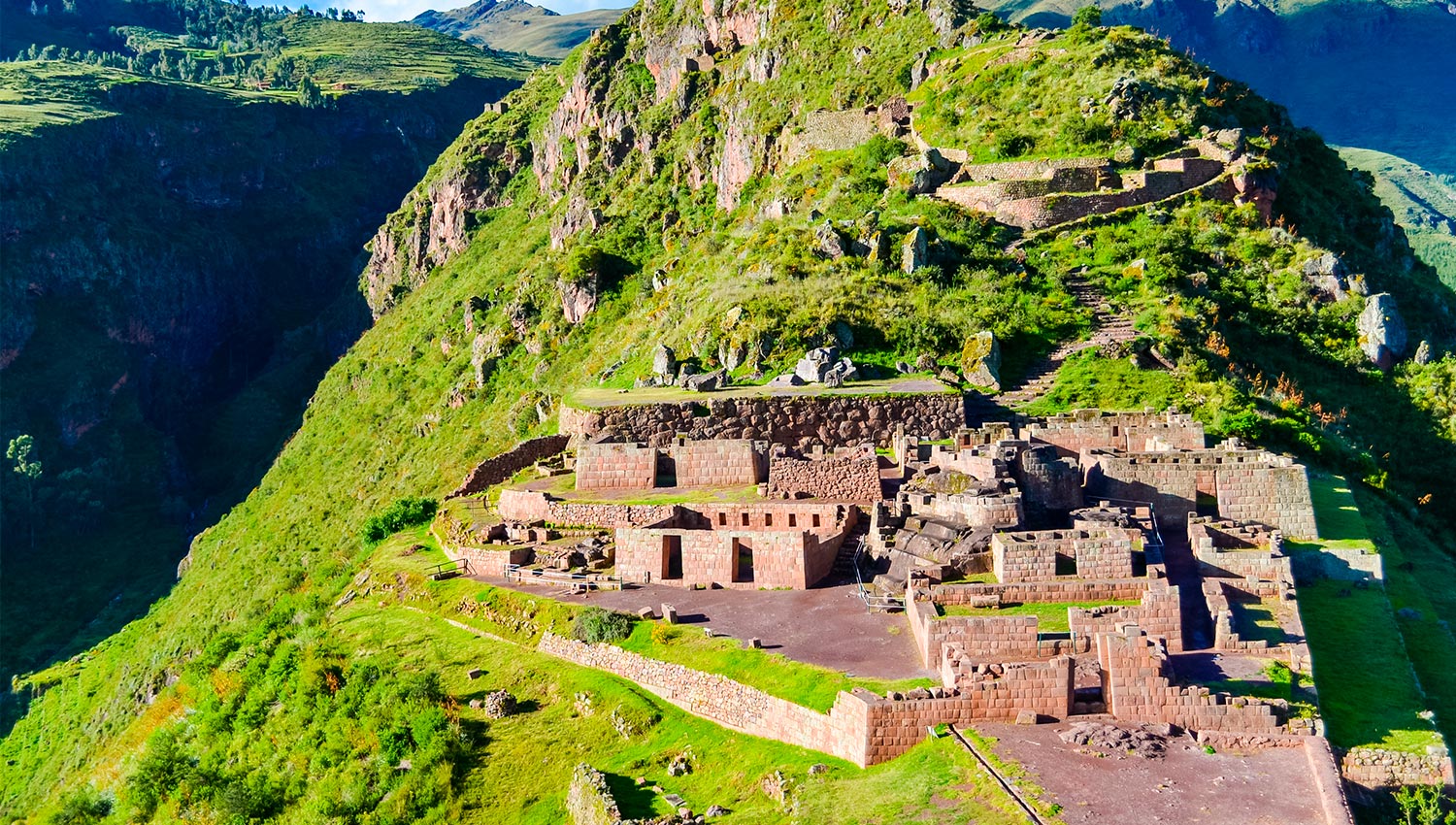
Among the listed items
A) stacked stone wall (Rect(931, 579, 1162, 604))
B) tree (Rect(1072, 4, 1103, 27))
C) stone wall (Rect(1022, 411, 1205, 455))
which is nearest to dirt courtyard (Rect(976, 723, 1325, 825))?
stacked stone wall (Rect(931, 579, 1162, 604))

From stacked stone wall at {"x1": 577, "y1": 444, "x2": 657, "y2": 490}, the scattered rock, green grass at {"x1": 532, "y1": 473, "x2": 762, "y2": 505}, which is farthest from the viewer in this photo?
stacked stone wall at {"x1": 577, "y1": 444, "x2": 657, "y2": 490}

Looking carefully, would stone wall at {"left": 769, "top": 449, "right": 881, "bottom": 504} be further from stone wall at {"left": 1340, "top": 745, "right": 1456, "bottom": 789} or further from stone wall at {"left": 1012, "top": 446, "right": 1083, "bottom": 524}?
stone wall at {"left": 1340, "top": 745, "right": 1456, "bottom": 789}

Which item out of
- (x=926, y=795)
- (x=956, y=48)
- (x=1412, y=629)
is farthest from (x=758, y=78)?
(x=926, y=795)

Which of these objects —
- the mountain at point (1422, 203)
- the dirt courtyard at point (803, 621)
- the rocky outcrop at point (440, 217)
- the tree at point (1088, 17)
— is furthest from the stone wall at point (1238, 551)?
the mountain at point (1422, 203)

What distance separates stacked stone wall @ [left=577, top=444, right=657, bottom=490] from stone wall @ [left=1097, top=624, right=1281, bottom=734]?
15.6m

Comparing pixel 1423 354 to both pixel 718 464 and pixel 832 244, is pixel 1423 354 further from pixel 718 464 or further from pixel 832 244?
pixel 718 464

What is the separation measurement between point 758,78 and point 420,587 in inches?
2469

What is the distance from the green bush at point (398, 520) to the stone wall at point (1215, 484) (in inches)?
825

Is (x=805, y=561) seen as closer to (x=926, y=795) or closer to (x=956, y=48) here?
(x=926, y=795)

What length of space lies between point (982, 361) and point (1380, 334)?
16.5 m

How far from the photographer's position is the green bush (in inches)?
1505

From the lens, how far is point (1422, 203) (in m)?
170

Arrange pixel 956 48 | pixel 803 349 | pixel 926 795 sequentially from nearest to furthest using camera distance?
pixel 926 795 < pixel 803 349 < pixel 956 48

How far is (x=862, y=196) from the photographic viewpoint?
5197 cm
